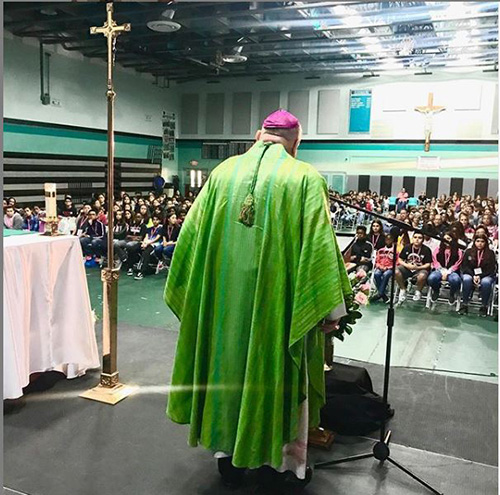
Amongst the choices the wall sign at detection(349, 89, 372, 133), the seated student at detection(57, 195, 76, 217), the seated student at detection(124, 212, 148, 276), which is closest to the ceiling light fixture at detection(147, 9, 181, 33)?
the seated student at detection(124, 212, 148, 276)

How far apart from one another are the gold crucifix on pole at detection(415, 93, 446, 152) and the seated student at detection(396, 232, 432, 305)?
20.4ft

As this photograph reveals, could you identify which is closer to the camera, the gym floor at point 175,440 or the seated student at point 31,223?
the gym floor at point 175,440

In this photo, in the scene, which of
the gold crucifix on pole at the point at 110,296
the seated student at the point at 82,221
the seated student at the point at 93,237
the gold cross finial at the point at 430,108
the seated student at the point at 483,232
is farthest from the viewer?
the gold cross finial at the point at 430,108

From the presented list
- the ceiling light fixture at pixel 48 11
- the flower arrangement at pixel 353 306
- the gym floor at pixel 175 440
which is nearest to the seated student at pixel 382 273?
the gym floor at pixel 175 440

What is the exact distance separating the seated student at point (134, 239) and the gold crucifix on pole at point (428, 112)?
6.66 meters

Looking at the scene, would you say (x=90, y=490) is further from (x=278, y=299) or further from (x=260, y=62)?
(x=260, y=62)

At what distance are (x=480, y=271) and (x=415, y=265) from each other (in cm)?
71

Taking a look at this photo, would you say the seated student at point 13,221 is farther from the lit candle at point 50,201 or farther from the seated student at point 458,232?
the seated student at point 458,232

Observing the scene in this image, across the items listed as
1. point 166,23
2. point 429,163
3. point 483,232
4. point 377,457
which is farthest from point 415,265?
point 429,163

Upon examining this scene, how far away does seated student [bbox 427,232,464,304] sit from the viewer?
6.14 metres

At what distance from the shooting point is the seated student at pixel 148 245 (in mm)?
7770

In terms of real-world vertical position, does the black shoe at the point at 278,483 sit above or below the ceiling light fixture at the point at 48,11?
below

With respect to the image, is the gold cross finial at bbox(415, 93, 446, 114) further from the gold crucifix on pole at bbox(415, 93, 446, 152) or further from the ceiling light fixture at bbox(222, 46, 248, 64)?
the ceiling light fixture at bbox(222, 46, 248, 64)

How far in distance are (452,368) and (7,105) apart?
929cm
